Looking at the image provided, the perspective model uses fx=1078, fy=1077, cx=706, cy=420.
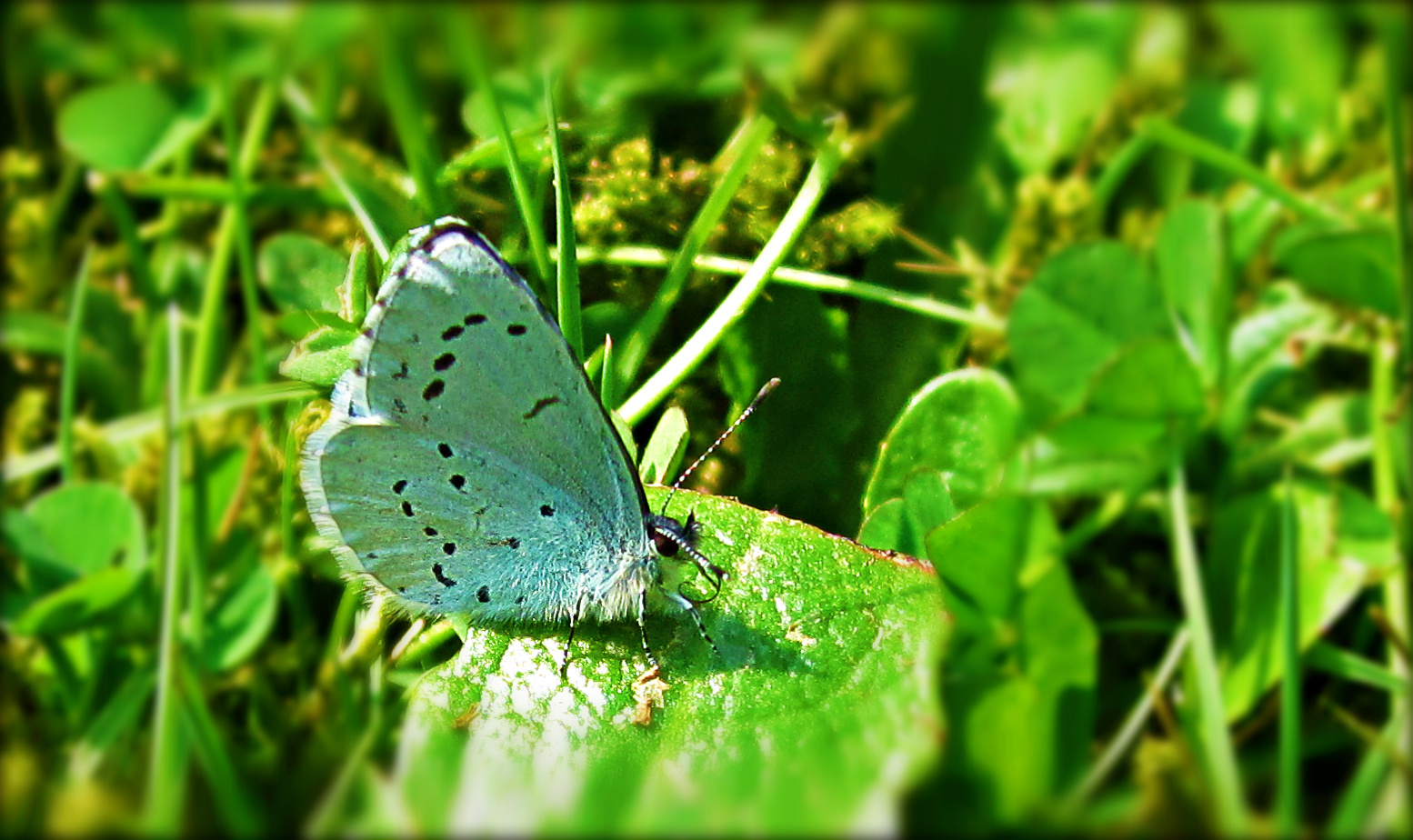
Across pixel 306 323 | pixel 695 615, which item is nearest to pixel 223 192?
pixel 306 323

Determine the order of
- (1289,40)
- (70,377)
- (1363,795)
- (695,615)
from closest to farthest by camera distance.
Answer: (1289,40) → (1363,795) → (695,615) → (70,377)

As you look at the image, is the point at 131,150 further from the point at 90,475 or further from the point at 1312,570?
the point at 1312,570

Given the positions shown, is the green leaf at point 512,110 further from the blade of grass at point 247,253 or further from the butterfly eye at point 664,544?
the butterfly eye at point 664,544

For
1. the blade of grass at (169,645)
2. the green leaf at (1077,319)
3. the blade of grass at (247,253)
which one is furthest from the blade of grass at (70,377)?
the green leaf at (1077,319)

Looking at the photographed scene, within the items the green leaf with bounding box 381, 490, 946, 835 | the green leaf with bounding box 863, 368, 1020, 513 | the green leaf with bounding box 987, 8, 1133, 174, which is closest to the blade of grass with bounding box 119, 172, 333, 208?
the green leaf with bounding box 381, 490, 946, 835

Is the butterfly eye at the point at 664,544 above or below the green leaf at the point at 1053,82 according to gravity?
below

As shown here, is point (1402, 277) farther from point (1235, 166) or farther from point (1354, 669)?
point (1354, 669)

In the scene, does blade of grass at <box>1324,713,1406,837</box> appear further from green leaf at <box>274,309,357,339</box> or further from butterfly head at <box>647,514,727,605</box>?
green leaf at <box>274,309,357,339</box>
